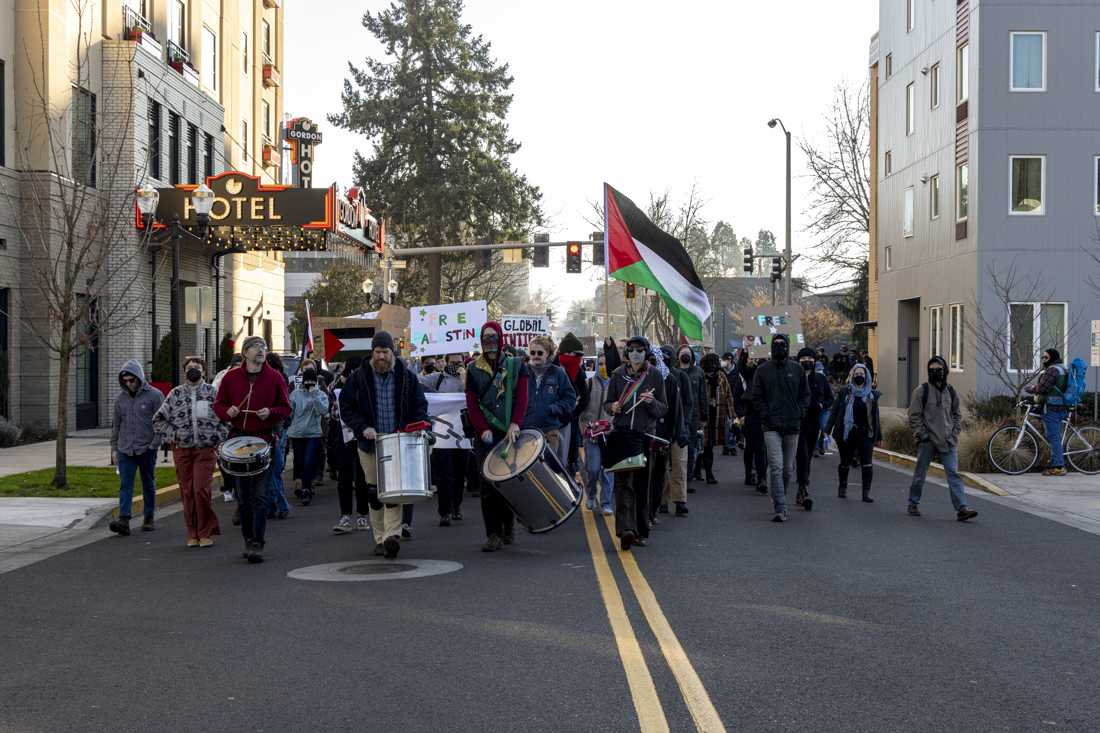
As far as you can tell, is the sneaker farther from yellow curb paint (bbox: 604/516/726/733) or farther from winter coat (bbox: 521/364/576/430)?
yellow curb paint (bbox: 604/516/726/733)

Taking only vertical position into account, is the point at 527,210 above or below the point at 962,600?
above

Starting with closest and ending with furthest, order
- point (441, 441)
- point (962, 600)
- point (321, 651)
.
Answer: point (321, 651)
point (962, 600)
point (441, 441)

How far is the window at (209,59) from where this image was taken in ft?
119

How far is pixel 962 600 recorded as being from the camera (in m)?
8.84

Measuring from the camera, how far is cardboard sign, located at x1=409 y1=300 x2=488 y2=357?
19.4 metres

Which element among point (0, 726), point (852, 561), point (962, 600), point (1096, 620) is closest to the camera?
point (0, 726)

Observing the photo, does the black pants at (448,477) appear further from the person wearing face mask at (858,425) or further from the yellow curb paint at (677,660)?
the person wearing face mask at (858,425)

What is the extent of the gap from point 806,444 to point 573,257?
80.6 feet

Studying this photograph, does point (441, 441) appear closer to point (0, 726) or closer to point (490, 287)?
point (0, 726)

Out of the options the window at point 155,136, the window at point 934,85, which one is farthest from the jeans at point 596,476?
the window at point 934,85

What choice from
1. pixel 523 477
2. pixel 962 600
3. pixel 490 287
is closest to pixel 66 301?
pixel 523 477

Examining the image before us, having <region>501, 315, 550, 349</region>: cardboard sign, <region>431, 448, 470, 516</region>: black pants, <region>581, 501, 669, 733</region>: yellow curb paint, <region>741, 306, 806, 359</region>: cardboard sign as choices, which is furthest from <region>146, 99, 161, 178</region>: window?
<region>581, 501, 669, 733</region>: yellow curb paint

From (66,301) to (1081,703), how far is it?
43.9 feet

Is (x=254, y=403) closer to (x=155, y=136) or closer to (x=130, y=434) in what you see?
(x=130, y=434)
